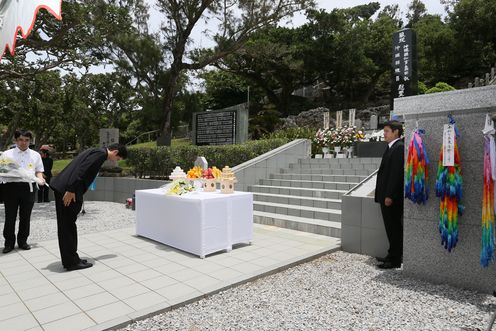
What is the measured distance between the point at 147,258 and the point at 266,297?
204cm

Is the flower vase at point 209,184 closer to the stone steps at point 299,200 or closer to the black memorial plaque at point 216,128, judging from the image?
the stone steps at point 299,200

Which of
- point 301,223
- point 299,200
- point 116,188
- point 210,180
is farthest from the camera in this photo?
point 116,188

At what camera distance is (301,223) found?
6.49 meters

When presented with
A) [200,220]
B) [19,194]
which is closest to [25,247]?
[19,194]

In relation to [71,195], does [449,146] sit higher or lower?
higher

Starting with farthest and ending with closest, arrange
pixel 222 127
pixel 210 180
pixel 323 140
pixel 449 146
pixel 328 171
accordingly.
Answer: pixel 222 127, pixel 323 140, pixel 328 171, pixel 210 180, pixel 449 146

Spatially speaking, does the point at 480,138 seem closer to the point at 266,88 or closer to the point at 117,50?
the point at 117,50

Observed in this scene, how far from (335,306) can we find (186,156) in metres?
8.04

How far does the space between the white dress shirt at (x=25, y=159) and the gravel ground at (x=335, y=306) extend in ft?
11.6

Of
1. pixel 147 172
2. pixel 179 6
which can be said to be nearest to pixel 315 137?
pixel 147 172

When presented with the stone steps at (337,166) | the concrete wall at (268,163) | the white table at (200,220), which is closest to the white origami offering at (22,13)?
the white table at (200,220)

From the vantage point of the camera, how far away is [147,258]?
15.8 feet

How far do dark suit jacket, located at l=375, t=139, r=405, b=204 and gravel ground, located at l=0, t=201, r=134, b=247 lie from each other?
5.22 meters

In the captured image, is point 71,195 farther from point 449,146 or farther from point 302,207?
point 302,207
